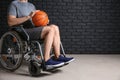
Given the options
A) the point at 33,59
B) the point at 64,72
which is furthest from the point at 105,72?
the point at 33,59

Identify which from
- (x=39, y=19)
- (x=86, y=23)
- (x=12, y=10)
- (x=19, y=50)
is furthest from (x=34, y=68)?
(x=86, y=23)

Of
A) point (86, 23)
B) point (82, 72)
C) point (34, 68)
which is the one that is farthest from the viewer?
point (86, 23)

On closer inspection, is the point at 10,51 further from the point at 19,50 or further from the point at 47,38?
the point at 47,38

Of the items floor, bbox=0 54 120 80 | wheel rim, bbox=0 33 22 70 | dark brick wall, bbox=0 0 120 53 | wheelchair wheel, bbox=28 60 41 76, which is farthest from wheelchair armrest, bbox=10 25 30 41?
dark brick wall, bbox=0 0 120 53

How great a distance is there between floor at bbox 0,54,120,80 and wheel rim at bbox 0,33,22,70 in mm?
118

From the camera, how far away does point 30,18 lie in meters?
3.90

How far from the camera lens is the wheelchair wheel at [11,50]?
3858 mm

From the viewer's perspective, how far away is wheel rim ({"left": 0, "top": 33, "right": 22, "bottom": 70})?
13.1 feet

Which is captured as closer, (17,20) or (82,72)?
(17,20)

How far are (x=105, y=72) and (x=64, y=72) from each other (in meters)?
0.58

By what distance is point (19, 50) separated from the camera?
387 cm

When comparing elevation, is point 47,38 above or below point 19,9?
below

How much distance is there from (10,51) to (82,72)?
1.04m

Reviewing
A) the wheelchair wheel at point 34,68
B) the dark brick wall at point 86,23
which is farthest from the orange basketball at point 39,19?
the dark brick wall at point 86,23
